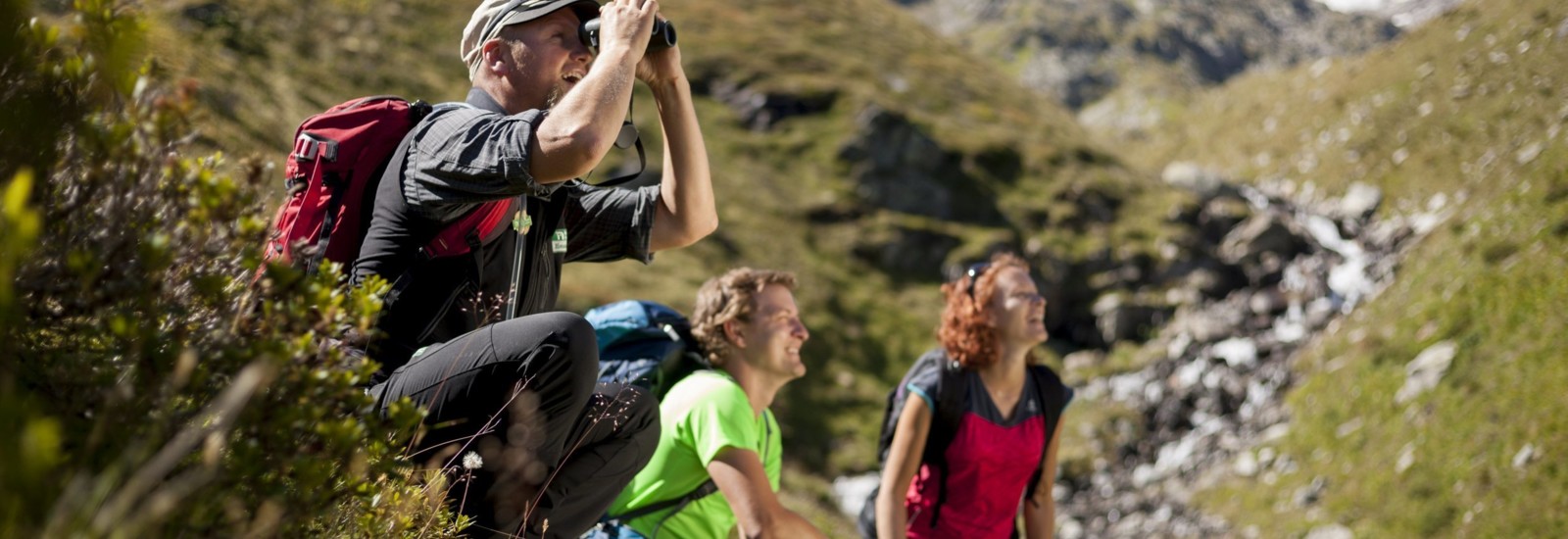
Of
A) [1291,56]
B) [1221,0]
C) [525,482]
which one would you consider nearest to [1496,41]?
[525,482]

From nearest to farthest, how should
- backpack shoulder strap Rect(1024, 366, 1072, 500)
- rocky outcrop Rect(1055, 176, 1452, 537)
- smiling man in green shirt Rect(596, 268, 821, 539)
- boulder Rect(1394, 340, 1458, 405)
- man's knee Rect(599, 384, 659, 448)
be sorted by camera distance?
man's knee Rect(599, 384, 659, 448)
smiling man in green shirt Rect(596, 268, 821, 539)
backpack shoulder strap Rect(1024, 366, 1072, 500)
boulder Rect(1394, 340, 1458, 405)
rocky outcrop Rect(1055, 176, 1452, 537)

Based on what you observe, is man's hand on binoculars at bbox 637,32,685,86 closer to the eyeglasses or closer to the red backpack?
the red backpack

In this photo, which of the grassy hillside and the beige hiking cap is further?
the grassy hillside

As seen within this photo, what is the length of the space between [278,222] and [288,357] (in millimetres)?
1349

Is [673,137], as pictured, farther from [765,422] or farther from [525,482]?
[765,422]

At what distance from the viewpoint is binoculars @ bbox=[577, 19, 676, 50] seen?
3.50m

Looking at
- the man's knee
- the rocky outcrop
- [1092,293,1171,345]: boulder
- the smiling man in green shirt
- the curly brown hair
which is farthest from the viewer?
[1092,293,1171,345]: boulder

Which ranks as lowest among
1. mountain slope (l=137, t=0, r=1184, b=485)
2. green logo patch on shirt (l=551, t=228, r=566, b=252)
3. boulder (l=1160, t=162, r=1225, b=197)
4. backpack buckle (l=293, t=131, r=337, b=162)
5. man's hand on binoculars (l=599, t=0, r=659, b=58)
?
boulder (l=1160, t=162, r=1225, b=197)

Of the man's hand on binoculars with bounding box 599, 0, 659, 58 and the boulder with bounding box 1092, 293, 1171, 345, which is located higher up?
the man's hand on binoculars with bounding box 599, 0, 659, 58

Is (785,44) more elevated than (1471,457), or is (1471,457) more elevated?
(1471,457)

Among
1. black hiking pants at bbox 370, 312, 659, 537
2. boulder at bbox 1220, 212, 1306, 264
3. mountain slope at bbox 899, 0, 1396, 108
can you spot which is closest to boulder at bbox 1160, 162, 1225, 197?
boulder at bbox 1220, 212, 1306, 264

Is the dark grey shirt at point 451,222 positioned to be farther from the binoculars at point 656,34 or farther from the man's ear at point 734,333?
the man's ear at point 734,333

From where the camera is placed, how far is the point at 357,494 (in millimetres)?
2088

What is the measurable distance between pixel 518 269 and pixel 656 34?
0.89m
